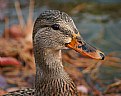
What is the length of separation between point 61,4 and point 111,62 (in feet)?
6.18

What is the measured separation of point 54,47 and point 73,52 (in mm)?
2075

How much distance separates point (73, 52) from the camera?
530cm

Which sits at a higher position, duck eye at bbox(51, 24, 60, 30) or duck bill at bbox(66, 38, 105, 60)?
duck eye at bbox(51, 24, 60, 30)

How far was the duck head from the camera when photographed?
3.18 meters

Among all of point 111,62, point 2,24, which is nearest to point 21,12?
point 2,24

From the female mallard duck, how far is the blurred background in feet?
3.55

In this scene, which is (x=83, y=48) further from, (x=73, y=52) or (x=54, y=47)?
(x=73, y=52)

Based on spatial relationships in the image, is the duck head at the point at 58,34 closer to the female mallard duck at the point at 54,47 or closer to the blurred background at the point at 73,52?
the female mallard duck at the point at 54,47

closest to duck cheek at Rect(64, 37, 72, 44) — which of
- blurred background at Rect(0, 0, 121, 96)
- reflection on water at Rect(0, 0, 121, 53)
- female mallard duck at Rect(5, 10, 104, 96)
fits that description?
female mallard duck at Rect(5, 10, 104, 96)

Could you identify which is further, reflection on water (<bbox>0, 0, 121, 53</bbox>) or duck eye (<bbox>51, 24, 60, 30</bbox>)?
reflection on water (<bbox>0, 0, 121, 53</bbox>)

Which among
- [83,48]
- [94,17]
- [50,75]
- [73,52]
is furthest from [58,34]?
[94,17]

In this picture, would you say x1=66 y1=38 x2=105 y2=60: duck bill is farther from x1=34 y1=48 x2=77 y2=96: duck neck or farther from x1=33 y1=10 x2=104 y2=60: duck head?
x1=34 y1=48 x2=77 y2=96: duck neck

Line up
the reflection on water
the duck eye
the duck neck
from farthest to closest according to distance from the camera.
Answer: the reflection on water < the duck neck < the duck eye

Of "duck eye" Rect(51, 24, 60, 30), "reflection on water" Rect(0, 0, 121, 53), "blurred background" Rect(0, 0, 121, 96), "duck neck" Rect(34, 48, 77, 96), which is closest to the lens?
"duck eye" Rect(51, 24, 60, 30)
